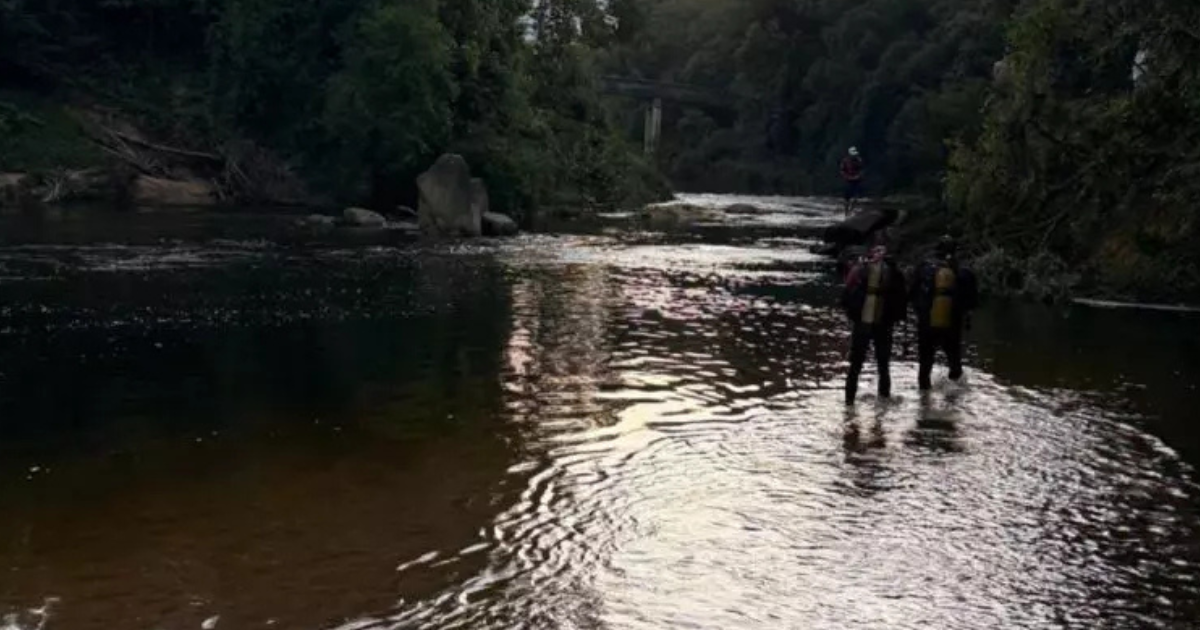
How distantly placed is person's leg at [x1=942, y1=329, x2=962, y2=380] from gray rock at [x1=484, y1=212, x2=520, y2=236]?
26.3 metres

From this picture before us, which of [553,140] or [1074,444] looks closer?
[1074,444]

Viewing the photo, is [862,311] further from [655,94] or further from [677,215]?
[655,94]

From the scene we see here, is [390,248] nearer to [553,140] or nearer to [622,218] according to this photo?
[622,218]

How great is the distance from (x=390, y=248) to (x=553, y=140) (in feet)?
79.4

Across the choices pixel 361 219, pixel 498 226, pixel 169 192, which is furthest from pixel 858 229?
pixel 169 192

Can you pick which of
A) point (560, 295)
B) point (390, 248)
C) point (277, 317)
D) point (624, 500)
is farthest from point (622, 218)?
point (624, 500)

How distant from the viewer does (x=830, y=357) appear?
18.0 meters

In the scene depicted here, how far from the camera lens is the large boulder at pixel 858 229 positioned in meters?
34.8

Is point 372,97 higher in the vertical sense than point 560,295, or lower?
higher

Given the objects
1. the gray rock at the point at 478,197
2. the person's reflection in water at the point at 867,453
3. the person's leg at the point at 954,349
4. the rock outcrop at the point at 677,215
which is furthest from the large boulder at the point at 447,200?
the person's reflection in water at the point at 867,453

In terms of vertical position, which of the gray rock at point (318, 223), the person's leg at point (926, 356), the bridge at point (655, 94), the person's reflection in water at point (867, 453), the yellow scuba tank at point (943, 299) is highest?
the bridge at point (655, 94)

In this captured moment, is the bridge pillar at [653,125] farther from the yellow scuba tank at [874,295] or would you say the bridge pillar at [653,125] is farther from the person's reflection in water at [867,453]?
the person's reflection in water at [867,453]

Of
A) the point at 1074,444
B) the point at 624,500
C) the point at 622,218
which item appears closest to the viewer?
the point at 624,500

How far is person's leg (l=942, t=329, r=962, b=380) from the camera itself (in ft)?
51.7
